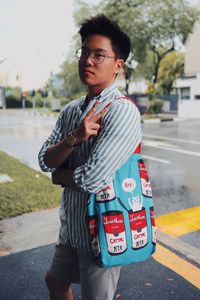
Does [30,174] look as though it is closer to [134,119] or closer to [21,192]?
[21,192]

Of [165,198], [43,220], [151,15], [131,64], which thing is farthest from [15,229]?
[131,64]

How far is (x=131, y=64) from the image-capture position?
25812mm

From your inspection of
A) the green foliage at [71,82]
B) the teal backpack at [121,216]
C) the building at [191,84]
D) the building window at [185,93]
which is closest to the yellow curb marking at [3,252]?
the teal backpack at [121,216]

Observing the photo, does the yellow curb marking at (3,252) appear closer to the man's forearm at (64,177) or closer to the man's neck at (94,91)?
the man's forearm at (64,177)

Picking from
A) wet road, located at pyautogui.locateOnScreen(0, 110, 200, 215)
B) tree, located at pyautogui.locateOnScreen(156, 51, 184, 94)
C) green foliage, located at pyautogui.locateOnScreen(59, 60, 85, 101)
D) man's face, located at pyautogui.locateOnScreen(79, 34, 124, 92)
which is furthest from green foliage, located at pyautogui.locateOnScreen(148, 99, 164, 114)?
man's face, located at pyautogui.locateOnScreen(79, 34, 124, 92)

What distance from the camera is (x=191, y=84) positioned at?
25656 millimetres

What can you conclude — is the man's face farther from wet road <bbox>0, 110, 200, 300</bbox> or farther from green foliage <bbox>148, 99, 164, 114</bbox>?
green foliage <bbox>148, 99, 164, 114</bbox>

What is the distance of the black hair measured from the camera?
5.41 ft

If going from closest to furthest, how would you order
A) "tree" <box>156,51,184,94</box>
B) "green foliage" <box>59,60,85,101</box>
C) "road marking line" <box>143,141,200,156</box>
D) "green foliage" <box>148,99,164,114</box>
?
1. "road marking line" <box>143,141,200,156</box>
2. "green foliage" <box>148,99,164,114</box>
3. "green foliage" <box>59,60,85,101</box>
4. "tree" <box>156,51,184,94</box>

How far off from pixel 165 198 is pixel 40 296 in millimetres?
3028

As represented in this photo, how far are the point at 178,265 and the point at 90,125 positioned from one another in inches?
84.6

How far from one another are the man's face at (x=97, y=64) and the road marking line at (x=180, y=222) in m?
2.69

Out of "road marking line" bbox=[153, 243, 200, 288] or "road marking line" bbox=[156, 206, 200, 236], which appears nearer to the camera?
"road marking line" bbox=[153, 243, 200, 288]

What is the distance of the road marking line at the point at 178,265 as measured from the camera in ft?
9.63
